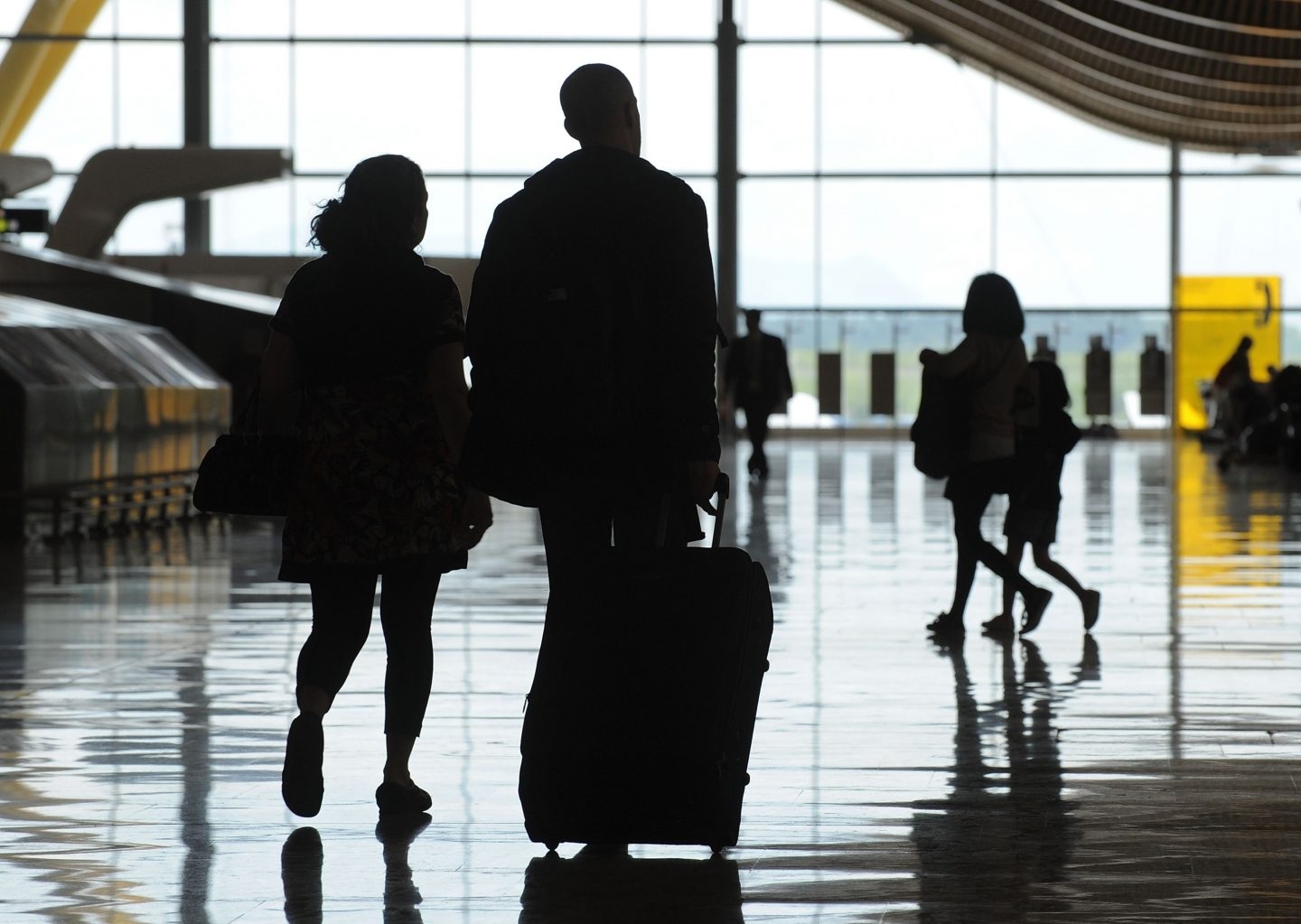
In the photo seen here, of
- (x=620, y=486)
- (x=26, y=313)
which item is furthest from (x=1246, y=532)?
(x=620, y=486)

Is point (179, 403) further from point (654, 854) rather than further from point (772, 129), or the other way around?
point (772, 129)

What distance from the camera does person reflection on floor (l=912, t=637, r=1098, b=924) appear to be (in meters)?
3.78

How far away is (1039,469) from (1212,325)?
29766 millimetres

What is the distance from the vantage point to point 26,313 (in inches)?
597

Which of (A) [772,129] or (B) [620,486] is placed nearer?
(B) [620,486]

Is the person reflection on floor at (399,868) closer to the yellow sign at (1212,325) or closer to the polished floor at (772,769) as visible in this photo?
the polished floor at (772,769)

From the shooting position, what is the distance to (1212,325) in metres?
37.0

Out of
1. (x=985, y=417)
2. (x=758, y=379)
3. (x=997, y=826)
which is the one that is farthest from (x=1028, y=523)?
(x=758, y=379)

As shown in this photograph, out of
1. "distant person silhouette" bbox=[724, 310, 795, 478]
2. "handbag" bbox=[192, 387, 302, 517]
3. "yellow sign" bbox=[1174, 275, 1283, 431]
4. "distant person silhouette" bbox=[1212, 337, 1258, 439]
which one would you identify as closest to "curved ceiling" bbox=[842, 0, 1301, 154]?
"yellow sign" bbox=[1174, 275, 1283, 431]

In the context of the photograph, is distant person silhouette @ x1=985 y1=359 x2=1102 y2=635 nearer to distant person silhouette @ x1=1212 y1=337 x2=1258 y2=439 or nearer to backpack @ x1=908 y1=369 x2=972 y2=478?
backpack @ x1=908 y1=369 x2=972 y2=478

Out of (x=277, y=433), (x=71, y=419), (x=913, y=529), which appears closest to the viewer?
(x=277, y=433)

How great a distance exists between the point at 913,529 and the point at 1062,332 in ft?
77.6

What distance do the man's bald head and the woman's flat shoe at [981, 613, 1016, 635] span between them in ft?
14.3

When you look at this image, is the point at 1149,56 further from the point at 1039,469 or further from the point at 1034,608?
the point at 1034,608
